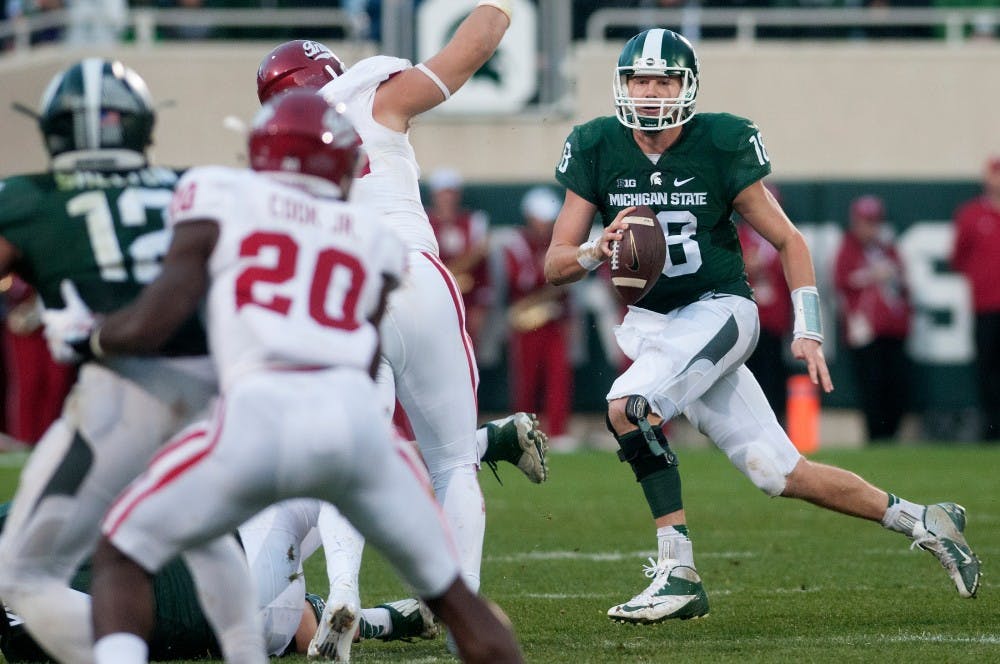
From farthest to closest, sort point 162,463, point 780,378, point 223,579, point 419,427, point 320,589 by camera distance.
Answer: point 780,378, point 320,589, point 419,427, point 223,579, point 162,463

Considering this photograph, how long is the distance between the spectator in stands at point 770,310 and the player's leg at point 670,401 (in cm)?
670

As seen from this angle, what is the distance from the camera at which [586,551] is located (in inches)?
266

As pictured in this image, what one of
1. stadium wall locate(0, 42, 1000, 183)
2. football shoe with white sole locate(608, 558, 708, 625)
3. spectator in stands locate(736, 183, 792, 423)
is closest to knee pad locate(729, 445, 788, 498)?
football shoe with white sole locate(608, 558, 708, 625)

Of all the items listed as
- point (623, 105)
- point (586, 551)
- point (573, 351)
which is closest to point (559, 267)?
point (623, 105)

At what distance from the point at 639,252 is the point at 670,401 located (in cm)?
47

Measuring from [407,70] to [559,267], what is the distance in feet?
3.05

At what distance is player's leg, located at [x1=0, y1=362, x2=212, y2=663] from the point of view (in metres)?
3.38

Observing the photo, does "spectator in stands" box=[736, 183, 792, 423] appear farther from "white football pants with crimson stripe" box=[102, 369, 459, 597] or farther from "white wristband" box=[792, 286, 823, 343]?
"white football pants with crimson stripe" box=[102, 369, 459, 597]

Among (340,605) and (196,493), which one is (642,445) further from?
(196,493)

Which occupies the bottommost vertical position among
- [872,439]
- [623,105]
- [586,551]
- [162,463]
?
[872,439]

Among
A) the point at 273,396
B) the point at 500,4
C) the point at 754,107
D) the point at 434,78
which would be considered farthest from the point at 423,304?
the point at 754,107

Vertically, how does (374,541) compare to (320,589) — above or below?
above

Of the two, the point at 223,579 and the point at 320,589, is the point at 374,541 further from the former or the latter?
the point at 320,589

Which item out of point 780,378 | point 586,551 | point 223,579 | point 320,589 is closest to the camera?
point 223,579
